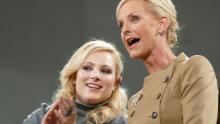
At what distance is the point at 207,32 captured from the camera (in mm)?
3172

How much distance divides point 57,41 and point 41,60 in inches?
6.3

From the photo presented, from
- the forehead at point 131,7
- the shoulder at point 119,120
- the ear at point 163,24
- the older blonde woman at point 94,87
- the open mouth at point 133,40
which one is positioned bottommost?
the shoulder at point 119,120

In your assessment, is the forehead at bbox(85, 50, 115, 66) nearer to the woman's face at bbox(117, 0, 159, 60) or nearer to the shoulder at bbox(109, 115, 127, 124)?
the shoulder at bbox(109, 115, 127, 124)

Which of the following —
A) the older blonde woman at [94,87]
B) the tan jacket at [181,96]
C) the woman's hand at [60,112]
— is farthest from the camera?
the older blonde woman at [94,87]

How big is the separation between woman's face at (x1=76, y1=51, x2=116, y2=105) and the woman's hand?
435 millimetres

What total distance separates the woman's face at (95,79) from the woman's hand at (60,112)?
1.43ft

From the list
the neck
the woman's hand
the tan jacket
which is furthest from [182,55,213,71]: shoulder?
the woman's hand

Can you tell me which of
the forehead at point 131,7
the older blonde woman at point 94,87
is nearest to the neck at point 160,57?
the forehead at point 131,7

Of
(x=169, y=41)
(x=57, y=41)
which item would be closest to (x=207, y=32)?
(x=57, y=41)

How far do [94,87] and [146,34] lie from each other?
676mm

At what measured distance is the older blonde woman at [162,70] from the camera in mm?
1238

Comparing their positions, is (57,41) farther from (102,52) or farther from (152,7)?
(152,7)

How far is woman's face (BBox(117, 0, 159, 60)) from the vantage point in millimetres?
1398

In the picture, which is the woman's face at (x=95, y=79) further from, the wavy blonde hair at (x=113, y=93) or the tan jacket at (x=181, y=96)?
the tan jacket at (x=181, y=96)
